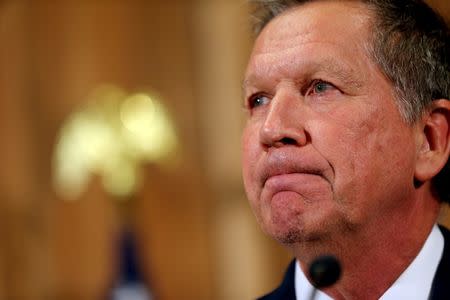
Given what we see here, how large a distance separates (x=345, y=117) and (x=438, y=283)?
1.67ft

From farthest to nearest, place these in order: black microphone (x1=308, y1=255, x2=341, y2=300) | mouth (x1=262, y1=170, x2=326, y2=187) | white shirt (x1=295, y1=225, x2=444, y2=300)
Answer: white shirt (x1=295, y1=225, x2=444, y2=300) → mouth (x1=262, y1=170, x2=326, y2=187) → black microphone (x1=308, y1=255, x2=341, y2=300)

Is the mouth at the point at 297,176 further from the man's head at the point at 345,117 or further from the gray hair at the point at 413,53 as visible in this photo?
the gray hair at the point at 413,53

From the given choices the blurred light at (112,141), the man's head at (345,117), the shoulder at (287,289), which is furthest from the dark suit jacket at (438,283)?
the blurred light at (112,141)

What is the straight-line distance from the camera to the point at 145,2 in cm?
768

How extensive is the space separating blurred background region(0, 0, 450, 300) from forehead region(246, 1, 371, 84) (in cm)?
459

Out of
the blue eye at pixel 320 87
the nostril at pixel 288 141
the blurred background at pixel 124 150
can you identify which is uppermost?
the blue eye at pixel 320 87

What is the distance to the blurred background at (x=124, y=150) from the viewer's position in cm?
712

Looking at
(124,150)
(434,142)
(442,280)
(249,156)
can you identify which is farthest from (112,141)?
(442,280)

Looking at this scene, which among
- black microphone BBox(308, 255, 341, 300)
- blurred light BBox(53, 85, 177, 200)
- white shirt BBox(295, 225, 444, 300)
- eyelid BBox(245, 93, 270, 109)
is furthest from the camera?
blurred light BBox(53, 85, 177, 200)

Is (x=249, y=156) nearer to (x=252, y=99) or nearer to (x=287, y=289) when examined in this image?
(x=252, y=99)

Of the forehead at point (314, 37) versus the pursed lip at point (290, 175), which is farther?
the forehead at point (314, 37)

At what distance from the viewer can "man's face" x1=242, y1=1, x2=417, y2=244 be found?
2.19 m

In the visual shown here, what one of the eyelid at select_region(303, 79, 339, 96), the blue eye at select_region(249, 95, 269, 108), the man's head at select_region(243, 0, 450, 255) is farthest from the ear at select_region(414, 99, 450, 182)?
the blue eye at select_region(249, 95, 269, 108)

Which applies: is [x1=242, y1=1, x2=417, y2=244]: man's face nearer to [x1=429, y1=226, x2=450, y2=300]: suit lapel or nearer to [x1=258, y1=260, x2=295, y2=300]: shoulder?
[x1=429, y1=226, x2=450, y2=300]: suit lapel
